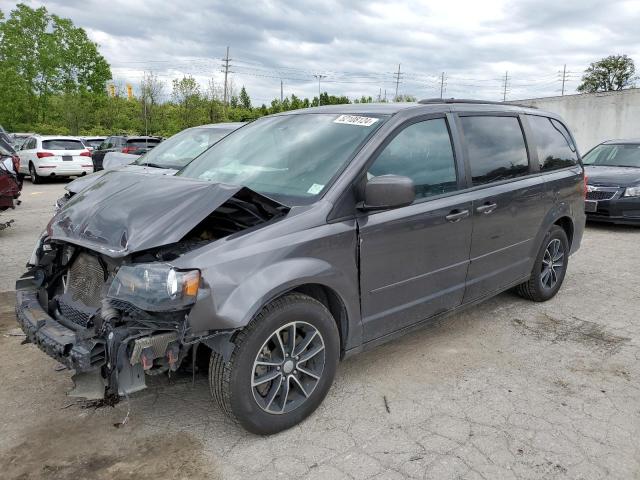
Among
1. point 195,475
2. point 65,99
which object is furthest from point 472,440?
point 65,99

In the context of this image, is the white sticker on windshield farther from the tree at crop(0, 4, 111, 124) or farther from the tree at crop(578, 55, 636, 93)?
the tree at crop(578, 55, 636, 93)

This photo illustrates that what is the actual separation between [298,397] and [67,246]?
1736 mm

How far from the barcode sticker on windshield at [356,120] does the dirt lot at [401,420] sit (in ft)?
5.62

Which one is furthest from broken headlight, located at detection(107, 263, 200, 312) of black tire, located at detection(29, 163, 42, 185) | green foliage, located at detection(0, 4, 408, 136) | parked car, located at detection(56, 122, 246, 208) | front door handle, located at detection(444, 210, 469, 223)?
green foliage, located at detection(0, 4, 408, 136)

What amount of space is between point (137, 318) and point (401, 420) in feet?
5.30

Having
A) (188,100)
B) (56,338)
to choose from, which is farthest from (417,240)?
(188,100)

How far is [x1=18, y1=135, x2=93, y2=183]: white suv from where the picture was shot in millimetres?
17406

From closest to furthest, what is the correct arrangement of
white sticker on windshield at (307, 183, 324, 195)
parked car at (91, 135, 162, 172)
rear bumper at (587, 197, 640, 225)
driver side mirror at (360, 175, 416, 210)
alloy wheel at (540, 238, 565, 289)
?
driver side mirror at (360, 175, 416, 210) → white sticker on windshield at (307, 183, 324, 195) → alloy wheel at (540, 238, 565, 289) → rear bumper at (587, 197, 640, 225) → parked car at (91, 135, 162, 172)

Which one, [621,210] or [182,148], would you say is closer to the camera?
[182,148]

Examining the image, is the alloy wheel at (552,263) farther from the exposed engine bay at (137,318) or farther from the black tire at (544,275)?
the exposed engine bay at (137,318)

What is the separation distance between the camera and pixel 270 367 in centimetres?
293

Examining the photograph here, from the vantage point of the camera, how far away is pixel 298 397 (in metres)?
3.07

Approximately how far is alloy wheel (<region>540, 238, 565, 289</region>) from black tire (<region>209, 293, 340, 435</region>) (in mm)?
2924

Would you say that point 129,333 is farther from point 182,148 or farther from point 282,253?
point 182,148
